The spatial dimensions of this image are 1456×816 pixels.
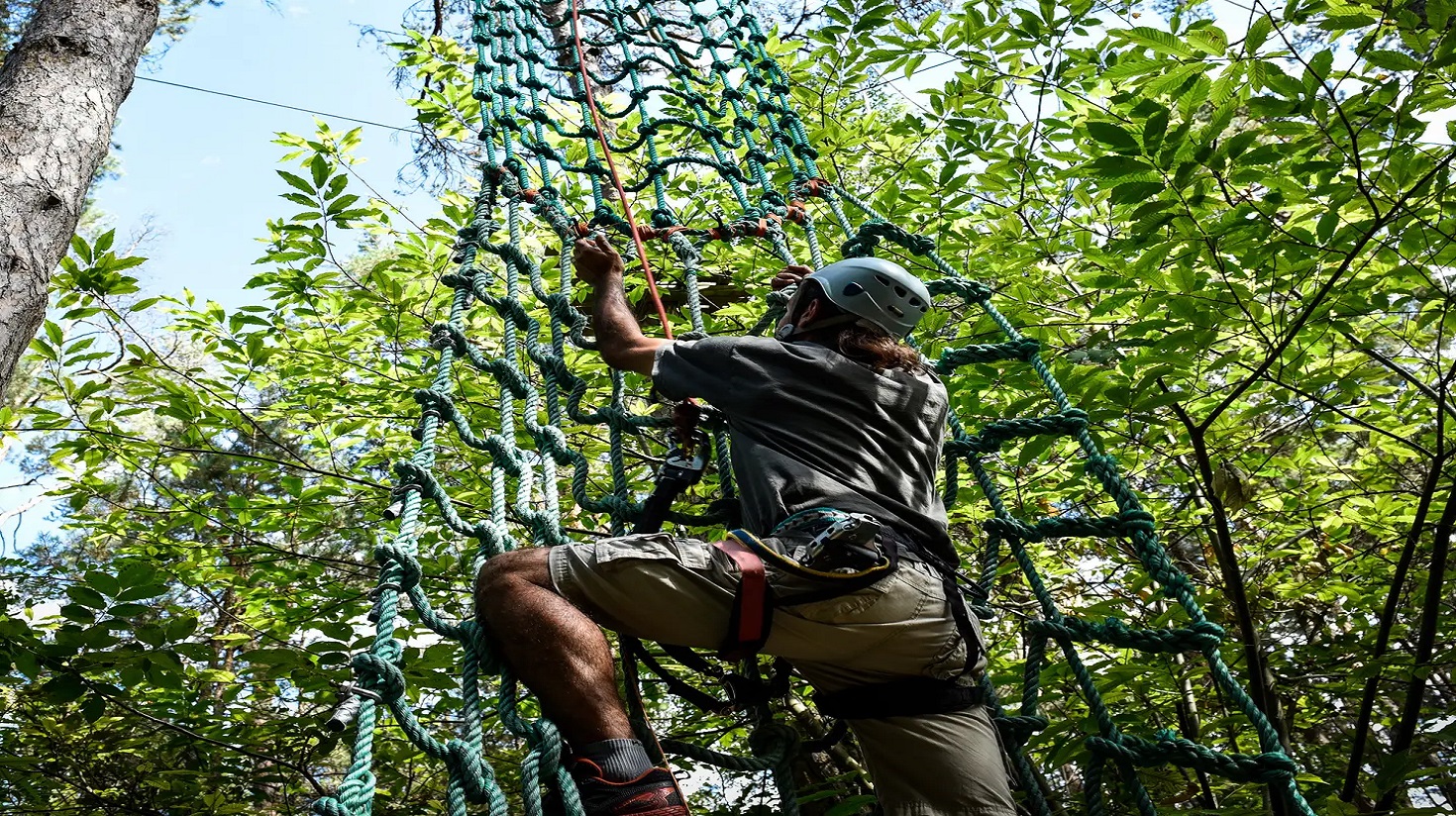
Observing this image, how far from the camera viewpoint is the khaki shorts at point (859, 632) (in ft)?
5.96

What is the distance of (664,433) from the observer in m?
4.06

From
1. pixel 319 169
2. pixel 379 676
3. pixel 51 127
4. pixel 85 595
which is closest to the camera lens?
pixel 379 676

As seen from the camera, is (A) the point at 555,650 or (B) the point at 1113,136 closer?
(A) the point at 555,650

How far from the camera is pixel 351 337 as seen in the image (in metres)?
4.35

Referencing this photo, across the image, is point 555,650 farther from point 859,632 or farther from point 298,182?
point 298,182

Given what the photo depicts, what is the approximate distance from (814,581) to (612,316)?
1.13m

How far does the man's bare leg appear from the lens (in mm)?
1690

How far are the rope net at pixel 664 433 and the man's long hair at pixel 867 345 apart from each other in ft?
0.99

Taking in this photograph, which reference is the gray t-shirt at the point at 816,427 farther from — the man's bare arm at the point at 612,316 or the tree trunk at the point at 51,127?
the tree trunk at the point at 51,127

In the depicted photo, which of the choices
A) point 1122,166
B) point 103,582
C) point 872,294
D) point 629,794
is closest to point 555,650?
point 629,794

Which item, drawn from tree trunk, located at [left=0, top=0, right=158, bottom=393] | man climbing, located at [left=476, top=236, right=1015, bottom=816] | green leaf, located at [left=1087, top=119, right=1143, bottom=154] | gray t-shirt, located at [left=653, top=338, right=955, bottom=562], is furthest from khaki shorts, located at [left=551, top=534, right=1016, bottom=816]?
tree trunk, located at [left=0, top=0, right=158, bottom=393]

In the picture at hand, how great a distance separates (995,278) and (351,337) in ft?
9.16

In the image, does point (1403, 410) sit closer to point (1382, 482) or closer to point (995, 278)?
point (1382, 482)

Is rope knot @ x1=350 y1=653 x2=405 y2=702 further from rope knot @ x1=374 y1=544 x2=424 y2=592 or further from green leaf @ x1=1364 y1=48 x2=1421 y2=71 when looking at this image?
green leaf @ x1=1364 y1=48 x2=1421 y2=71
